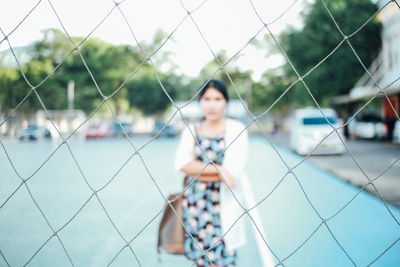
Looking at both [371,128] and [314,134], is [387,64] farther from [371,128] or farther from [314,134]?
[314,134]

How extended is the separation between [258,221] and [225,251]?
227 cm

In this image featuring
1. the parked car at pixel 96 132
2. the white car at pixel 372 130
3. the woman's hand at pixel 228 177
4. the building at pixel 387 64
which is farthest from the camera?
the parked car at pixel 96 132

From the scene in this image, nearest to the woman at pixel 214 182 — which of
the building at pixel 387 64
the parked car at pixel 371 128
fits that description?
the building at pixel 387 64

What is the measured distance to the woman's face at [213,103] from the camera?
78.3 inches

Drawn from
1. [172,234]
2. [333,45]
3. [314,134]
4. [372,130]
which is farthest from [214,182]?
[333,45]

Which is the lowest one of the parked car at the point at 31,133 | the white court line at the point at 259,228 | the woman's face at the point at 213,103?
the white court line at the point at 259,228

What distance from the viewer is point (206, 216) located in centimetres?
199

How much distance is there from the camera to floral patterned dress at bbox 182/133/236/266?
195 centimetres

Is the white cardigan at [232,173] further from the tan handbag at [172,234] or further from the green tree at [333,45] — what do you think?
the green tree at [333,45]

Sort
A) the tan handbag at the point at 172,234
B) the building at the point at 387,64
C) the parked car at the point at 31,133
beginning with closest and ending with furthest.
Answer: the tan handbag at the point at 172,234
the building at the point at 387,64
the parked car at the point at 31,133

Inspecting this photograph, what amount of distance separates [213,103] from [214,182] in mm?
437

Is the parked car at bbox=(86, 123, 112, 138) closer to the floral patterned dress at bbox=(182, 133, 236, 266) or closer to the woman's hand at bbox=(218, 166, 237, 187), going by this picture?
the floral patterned dress at bbox=(182, 133, 236, 266)

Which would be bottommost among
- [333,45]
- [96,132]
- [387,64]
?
[387,64]

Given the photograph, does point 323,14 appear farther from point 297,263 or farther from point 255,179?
point 297,263
